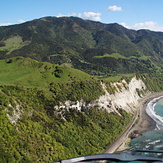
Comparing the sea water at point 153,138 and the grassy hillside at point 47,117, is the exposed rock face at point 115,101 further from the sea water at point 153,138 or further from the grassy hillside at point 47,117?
the sea water at point 153,138

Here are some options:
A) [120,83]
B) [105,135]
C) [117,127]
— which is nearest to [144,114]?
[120,83]

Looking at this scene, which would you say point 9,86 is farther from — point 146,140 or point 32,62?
point 146,140

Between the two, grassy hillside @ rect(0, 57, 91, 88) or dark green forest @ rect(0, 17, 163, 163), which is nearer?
dark green forest @ rect(0, 17, 163, 163)

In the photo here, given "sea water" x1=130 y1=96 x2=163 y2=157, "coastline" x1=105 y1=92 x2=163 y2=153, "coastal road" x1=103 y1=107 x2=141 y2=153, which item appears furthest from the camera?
"sea water" x1=130 y1=96 x2=163 y2=157

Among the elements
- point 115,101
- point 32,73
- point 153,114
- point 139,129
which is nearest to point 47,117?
point 32,73

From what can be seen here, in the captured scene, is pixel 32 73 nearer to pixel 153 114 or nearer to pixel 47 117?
pixel 47 117

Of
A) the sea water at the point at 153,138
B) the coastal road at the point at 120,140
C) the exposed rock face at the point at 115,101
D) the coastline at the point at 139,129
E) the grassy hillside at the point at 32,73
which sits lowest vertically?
the sea water at the point at 153,138

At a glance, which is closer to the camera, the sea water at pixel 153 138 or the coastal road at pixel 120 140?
the coastal road at pixel 120 140

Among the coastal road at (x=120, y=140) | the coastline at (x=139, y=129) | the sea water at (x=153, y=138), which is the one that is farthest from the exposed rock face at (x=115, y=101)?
the sea water at (x=153, y=138)

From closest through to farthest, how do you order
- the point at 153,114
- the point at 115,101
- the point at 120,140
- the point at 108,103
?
1. the point at 120,140
2. the point at 108,103
3. the point at 115,101
4. the point at 153,114

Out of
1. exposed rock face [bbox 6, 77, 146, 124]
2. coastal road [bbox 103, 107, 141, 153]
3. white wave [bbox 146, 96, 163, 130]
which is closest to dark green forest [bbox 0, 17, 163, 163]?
exposed rock face [bbox 6, 77, 146, 124]

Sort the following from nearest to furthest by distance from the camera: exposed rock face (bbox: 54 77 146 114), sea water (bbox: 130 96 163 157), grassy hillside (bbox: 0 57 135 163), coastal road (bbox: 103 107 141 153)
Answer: grassy hillside (bbox: 0 57 135 163), coastal road (bbox: 103 107 141 153), sea water (bbox: 130 96 163 157), exposed rock face (bbox: 54 77 146 114)

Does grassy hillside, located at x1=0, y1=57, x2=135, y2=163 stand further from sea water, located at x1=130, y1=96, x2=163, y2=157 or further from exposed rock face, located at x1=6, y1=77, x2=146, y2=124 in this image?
sea water, located at x1=130, y1=96, x2=163, y2=157

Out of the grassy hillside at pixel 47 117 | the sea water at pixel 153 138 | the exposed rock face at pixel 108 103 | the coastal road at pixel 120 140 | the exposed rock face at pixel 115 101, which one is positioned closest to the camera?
the grassy hillside at pixel 47 117
